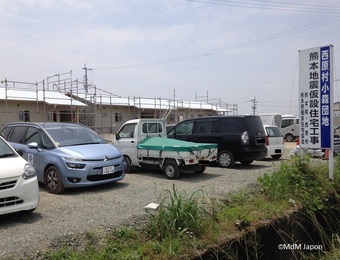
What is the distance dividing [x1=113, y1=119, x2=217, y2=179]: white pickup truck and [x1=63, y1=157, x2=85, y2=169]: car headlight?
2.69m

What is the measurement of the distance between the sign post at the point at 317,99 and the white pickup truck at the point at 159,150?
252 centimetres

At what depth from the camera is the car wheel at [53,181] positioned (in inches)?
272

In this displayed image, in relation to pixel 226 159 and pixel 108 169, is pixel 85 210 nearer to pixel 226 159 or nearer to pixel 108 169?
pixel 108 169

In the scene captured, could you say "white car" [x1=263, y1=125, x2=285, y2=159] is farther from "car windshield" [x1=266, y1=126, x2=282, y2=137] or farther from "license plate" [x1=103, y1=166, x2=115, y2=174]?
A: "license plate" [x1=103, y1=166, x2=115, y2=174]

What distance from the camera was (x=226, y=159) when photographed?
11000mm

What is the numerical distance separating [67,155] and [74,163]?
→ 10.5 inches

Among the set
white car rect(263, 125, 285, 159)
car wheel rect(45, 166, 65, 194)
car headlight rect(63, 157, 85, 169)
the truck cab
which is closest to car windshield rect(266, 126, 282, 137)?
white car rect(263, 125, 285, 159)

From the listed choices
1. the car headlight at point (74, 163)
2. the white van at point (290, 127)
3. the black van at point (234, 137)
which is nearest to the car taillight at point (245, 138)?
the black van at point (234, 137)

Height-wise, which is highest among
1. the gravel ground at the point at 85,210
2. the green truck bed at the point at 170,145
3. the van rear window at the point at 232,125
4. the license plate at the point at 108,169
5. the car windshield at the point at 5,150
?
the van rear window at the point at 232,125

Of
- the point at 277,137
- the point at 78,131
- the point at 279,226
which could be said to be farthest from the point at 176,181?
the point at 277,137

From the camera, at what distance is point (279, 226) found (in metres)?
5.36

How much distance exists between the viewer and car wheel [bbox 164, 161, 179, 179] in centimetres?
874

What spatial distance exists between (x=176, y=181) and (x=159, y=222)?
4.19m

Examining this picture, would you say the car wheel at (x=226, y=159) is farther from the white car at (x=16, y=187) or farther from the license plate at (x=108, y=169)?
the white car at (x=16, y=187)
